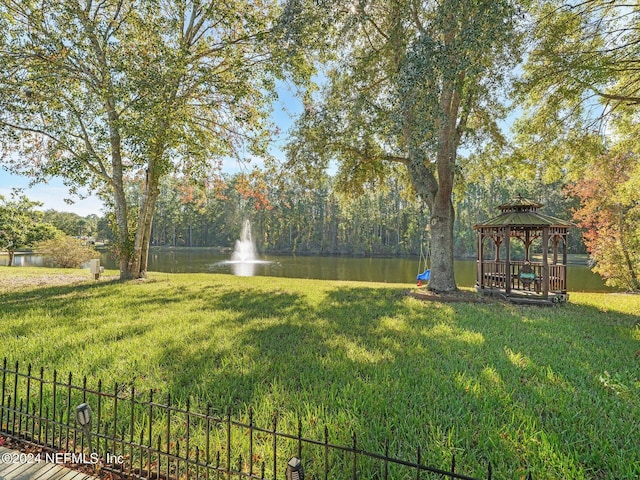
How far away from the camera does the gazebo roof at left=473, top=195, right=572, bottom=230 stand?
9.21 metres

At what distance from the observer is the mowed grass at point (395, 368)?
8.48 ft

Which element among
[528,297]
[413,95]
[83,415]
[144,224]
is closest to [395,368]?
[83,415]

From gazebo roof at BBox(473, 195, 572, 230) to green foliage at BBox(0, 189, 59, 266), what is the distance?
3301cm

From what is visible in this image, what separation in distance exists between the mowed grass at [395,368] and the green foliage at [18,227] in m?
24.4

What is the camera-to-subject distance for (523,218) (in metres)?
9.63

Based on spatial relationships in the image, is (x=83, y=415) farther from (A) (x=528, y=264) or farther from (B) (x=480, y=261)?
(A) (x=528, y=264)

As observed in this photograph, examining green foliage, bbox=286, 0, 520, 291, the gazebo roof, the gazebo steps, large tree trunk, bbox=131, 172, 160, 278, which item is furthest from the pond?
large tree trunk, bbox=131, 172, 160, 278

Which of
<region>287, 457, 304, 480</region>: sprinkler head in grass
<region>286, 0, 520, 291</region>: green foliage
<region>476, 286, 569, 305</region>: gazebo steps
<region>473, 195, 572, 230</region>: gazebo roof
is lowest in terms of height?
<region>476, 286, 569, 305</region>: gazebo steps

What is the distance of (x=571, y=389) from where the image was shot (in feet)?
11.4

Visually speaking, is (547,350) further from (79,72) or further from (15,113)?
(15,113)

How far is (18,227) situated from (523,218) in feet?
115

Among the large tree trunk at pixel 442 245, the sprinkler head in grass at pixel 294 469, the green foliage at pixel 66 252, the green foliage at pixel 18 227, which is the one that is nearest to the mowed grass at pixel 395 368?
the sprinkler head in grass at pixel 294 469

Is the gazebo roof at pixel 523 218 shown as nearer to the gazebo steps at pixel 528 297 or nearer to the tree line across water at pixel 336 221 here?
the gazebo steps at pixel 528 297

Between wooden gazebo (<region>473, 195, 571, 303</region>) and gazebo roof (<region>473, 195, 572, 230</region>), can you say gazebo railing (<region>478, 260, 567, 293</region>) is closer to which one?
wooden gazebo (<region>473, 195, 571, 303</region>)
